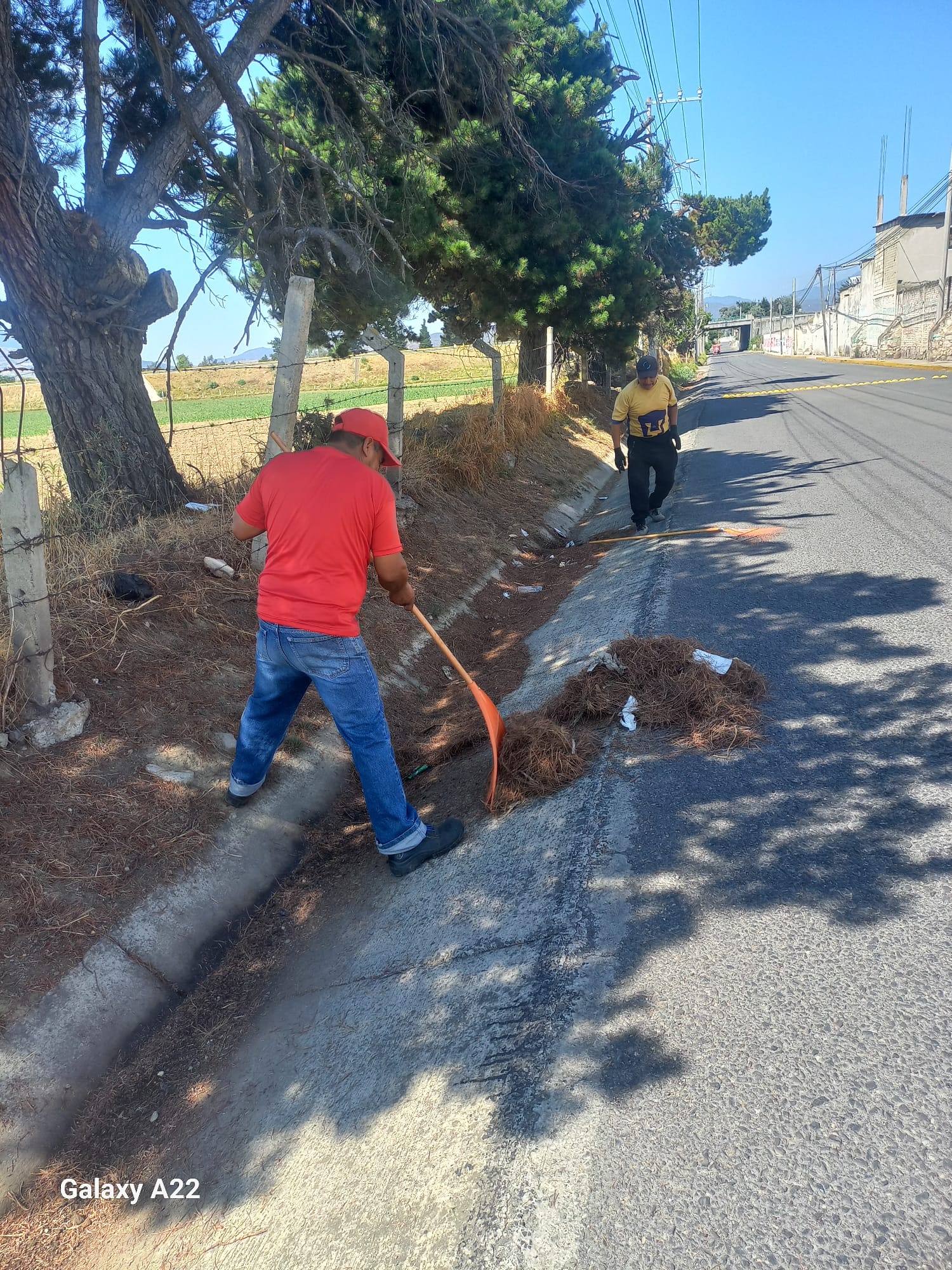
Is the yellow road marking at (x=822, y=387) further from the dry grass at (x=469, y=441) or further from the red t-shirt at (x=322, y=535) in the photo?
the red t-shirt at (x=322, y=535)

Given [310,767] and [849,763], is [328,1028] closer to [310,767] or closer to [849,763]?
[310,767]

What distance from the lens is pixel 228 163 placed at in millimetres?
9141

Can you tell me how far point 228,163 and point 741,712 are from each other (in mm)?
8225

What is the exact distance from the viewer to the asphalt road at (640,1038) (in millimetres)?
2023

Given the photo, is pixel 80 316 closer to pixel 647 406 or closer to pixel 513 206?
pixel 647 406

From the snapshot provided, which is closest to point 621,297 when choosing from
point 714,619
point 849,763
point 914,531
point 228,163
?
point 228,163

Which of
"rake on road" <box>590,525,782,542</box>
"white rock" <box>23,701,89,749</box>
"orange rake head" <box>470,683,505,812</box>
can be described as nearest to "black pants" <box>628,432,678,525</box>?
"rake on road" <box>590,525,782,542</box>

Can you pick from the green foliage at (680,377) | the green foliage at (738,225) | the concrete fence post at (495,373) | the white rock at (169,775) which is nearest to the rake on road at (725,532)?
the concrete fence post at (495,373)

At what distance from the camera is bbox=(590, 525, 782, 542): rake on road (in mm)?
8312

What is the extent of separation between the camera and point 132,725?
14.4ft

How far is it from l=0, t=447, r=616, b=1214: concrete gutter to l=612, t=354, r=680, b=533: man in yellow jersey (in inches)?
224

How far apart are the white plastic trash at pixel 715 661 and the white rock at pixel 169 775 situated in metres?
2.76

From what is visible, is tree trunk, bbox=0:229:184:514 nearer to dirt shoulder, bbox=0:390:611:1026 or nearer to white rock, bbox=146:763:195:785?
dirt shoulder, bbox=0:390:611:1026

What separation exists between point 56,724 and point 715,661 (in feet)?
11.2
